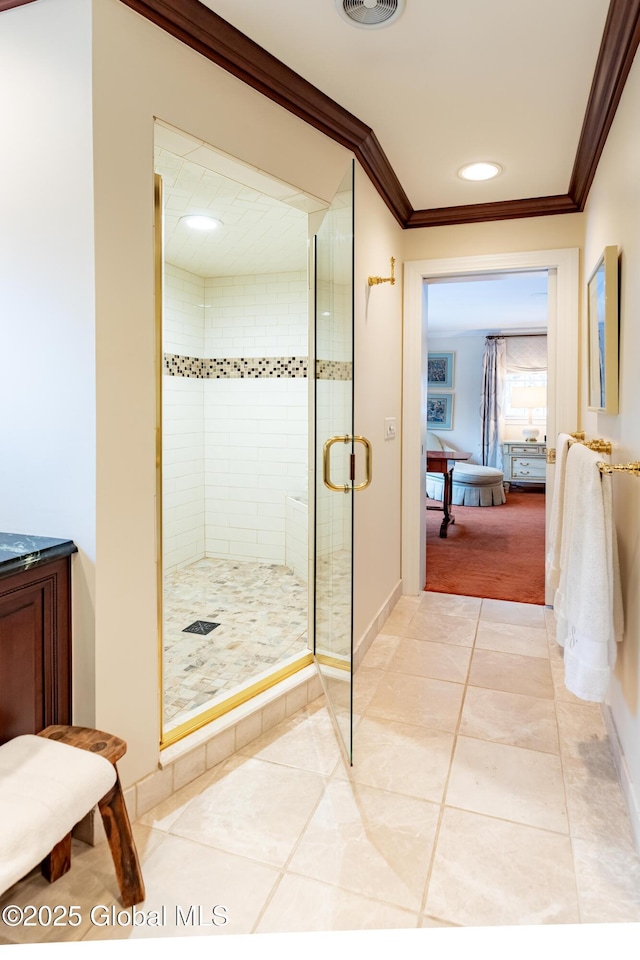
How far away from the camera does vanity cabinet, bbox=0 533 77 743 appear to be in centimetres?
141

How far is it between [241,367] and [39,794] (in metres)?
3.65

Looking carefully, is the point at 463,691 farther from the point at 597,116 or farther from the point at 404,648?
the point at 597,116

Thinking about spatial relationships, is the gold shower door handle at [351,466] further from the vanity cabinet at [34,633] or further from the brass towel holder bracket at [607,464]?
the vanity cabinet at [34,633]

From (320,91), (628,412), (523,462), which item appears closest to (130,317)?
(320,91)

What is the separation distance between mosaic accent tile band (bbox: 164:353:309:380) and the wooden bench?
319cm

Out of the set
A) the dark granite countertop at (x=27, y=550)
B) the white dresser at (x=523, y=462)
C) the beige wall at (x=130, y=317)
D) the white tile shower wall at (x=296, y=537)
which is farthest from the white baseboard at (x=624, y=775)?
the white dresser at (x=523, y=462)

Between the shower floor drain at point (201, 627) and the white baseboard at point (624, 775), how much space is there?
1895mm

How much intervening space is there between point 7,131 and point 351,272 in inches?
41.5

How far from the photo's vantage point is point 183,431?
431 centimetres

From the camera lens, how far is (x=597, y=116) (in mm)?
2279

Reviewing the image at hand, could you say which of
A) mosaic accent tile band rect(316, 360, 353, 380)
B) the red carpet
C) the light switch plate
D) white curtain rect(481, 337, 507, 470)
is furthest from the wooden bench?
white curtain rect(481, 337, 507, 470)

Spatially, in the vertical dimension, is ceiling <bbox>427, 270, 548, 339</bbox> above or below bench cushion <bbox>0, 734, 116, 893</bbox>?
above

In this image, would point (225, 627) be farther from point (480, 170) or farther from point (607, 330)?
point (480, 170)

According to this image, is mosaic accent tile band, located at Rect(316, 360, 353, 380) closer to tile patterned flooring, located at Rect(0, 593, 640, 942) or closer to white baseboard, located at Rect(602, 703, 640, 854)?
tile patterned flooring, located at Rect(0, 593, 640, 942)
